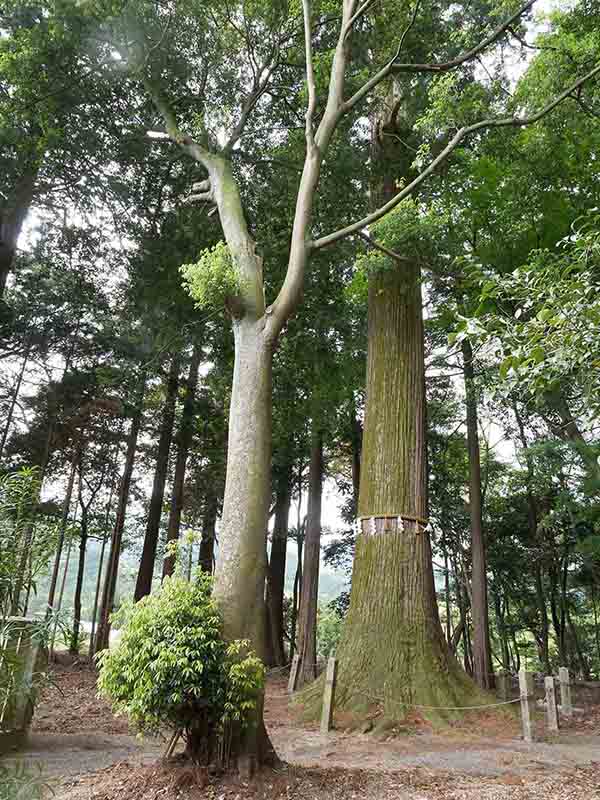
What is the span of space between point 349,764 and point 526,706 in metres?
2.13

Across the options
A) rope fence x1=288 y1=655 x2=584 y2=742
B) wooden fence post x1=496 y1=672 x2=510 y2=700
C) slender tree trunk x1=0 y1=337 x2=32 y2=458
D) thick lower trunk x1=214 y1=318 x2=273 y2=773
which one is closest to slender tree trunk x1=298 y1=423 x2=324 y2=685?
wooden fence post x1=496 y1=672 x2=510 y2=700

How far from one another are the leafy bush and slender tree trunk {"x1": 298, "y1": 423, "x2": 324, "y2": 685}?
8160mm

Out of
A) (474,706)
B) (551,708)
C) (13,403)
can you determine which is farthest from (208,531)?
(551,708)

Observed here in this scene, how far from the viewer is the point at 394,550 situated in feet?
22.0

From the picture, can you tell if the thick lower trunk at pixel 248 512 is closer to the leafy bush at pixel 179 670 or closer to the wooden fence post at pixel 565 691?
the leafy bush at pixel 179 670

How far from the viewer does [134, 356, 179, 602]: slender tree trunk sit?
528 inches

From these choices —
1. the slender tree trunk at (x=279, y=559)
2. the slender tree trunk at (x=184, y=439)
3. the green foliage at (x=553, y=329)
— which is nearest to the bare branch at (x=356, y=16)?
the green foliage at (x=553, y=329)

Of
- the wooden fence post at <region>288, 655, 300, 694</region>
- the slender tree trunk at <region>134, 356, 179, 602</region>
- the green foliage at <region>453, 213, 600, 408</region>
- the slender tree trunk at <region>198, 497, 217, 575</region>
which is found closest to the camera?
the green foliage at <region>453, 213, 600, 408</region>

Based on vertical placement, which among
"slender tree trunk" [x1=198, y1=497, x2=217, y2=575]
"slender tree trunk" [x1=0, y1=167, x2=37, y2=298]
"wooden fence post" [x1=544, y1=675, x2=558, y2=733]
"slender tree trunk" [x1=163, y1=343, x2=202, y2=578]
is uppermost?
"slender tree trunk" [x1=0, y1=167, x2=37, y2=298]

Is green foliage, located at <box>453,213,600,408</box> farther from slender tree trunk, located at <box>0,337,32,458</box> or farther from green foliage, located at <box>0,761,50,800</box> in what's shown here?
slender tree trunk, located at <box>0,337,32,458</box>

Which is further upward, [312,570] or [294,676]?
[312,570]

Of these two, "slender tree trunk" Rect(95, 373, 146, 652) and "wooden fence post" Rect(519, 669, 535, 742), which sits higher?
"slender tree trunk" Rect(95, 373, 146, 652)

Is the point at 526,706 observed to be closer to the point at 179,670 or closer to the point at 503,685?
the point at 503,685

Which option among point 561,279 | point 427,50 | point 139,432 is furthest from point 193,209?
point 561,279
